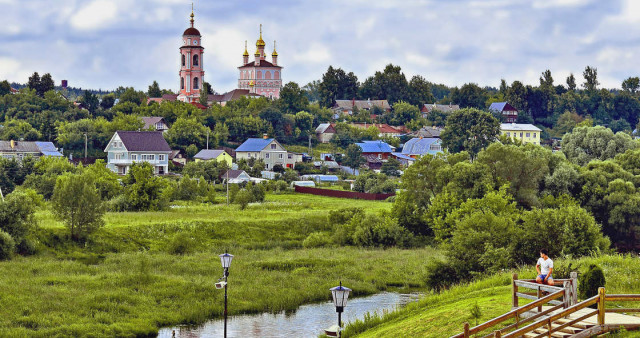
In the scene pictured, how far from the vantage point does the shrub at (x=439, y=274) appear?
34.5 metres

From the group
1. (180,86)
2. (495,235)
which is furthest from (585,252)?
(180,86)

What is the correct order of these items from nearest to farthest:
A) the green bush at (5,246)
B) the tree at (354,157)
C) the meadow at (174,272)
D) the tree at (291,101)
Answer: the meadow at (174,272) → the green bush at (5,246) → the tree at (354,157) → the tree at (291,101)

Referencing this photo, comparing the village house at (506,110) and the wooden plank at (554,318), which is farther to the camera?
the village house at (506,110)

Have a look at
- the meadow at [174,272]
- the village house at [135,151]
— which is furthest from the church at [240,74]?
the meadow at [174,272]

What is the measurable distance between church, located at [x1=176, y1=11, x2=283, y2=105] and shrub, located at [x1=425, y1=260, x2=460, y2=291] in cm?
8617

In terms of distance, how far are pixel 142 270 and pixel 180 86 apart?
88.0m

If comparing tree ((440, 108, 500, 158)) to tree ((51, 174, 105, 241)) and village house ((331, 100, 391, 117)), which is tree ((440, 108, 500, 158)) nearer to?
village house ((331, 100, 391, 117))

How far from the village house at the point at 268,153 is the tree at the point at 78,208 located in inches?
1945

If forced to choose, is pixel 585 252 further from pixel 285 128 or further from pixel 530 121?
pixel 530 121

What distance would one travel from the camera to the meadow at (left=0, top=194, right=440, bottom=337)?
101 feet

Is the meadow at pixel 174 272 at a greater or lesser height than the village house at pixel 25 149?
lesser

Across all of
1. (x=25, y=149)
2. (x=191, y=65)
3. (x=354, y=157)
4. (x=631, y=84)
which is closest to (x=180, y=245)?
(x=25, y=149)

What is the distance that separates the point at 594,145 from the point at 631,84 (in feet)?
299

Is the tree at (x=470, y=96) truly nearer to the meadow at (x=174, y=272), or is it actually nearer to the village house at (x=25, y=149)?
the village house at (x=25, y=149)
